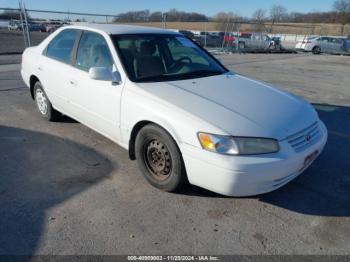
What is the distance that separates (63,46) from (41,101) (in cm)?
120

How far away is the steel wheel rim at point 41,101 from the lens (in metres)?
5.18

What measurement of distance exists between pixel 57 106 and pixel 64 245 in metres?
2.78

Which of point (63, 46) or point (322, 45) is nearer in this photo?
point (63, 46)

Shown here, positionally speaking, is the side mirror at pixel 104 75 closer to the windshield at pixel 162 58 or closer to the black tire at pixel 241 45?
the windshield at pixel 162 58

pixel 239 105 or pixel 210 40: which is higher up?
pixel 239 105

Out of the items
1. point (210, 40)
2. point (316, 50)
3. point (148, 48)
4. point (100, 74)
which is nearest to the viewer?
point (100, 74)

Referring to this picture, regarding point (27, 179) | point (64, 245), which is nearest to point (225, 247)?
point (64, 245)

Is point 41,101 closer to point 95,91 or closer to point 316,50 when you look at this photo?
point 95,91

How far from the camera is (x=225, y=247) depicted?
2539 mm

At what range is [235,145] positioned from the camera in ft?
8.73

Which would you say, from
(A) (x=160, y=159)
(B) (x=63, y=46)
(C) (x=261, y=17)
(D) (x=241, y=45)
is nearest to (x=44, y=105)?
(B) (x=63, y=46)

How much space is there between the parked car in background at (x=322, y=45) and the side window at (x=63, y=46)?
23805 mm

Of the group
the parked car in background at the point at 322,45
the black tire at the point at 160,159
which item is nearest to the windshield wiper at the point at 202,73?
the black tire at the point at 160,159

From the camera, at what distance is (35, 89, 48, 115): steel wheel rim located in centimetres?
518
